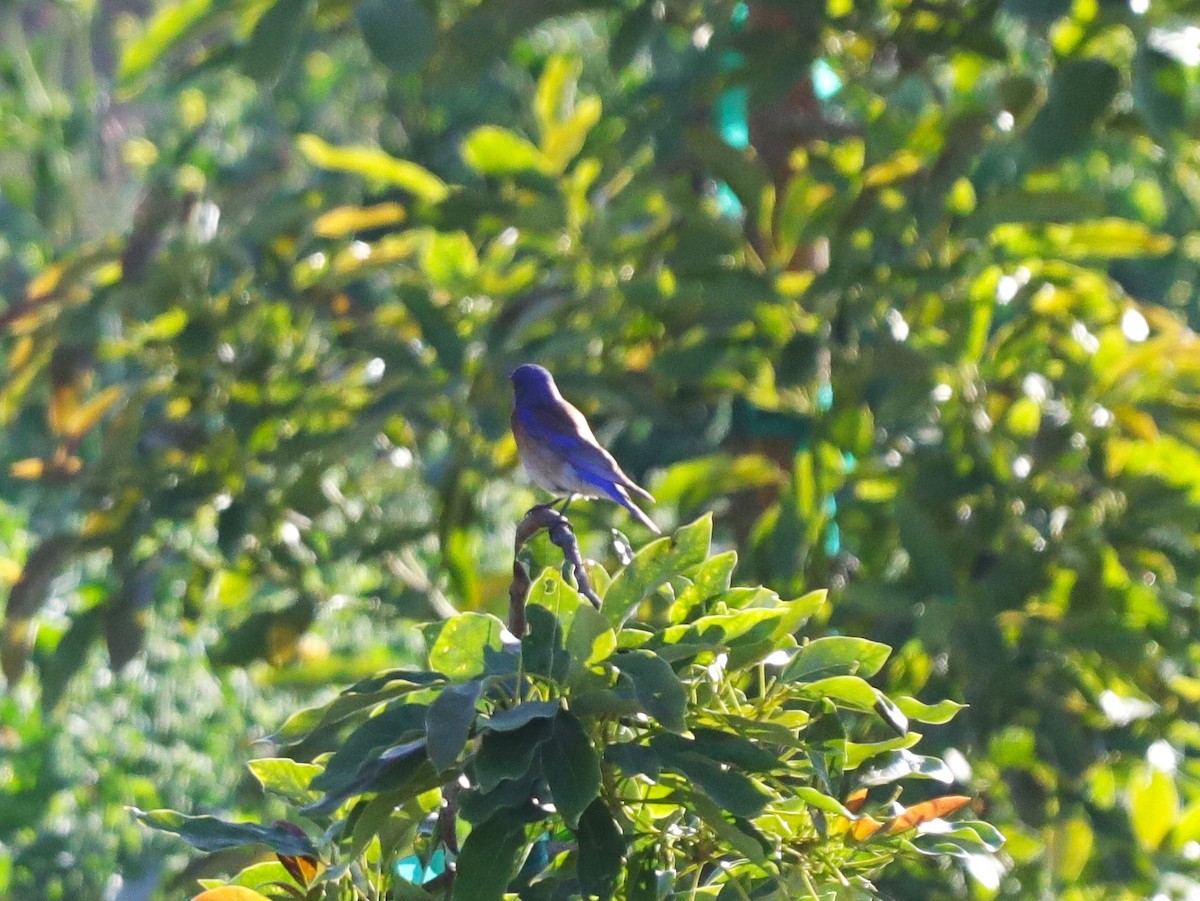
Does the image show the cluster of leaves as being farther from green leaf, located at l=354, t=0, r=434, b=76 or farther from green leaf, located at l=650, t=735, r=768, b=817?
green leaf, located at l=354, t=0, r=434, b=76

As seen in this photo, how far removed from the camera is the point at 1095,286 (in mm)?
2592

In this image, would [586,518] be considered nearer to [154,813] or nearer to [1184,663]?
[1184,663]

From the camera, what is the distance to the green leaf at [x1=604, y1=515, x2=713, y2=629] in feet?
3.80

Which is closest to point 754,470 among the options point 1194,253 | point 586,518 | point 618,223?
point 586,518

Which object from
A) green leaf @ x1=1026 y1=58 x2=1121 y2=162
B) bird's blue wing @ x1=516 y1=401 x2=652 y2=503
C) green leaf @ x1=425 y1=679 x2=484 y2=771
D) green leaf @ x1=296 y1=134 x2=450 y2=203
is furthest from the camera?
green leaf @ x1=296 y1=134 x2=450 y2=203

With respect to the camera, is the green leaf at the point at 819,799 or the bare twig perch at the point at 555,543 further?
the bare twig perch at the point at 555,543

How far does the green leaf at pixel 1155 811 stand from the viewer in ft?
7.73

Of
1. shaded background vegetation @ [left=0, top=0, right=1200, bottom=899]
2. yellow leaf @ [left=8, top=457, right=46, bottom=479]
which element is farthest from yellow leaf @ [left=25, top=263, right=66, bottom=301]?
yellow leaf @ [left=8, top=457, right=46, bottom=479]

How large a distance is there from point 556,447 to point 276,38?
70 centimetres

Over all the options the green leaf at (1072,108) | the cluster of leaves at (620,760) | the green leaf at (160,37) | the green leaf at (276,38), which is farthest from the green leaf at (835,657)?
the green leaf at (160,37)

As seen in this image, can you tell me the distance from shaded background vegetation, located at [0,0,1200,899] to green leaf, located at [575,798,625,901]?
112 cm

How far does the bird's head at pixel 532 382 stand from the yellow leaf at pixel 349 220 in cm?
76

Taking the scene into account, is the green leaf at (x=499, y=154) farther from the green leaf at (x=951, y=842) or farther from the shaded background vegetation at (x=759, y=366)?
the green leaf at (x=951, y=842)

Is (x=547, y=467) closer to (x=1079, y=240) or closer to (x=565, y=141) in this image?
(x=565, y=141)
